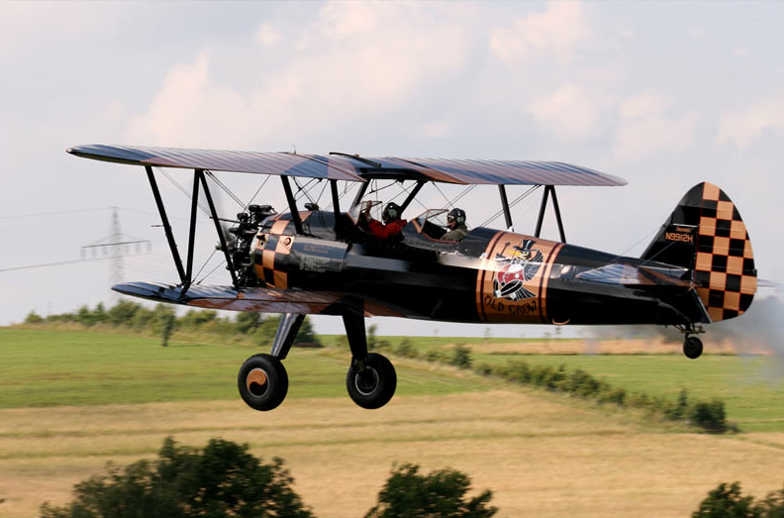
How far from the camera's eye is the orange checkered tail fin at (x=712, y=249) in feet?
44.9

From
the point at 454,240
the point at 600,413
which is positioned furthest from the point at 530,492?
the point at 454,240

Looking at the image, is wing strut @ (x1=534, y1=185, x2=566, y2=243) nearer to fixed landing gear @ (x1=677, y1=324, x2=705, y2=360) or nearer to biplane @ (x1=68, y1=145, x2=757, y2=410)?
biplane @ (x1=68, y1=145, x2=757, y2=410)

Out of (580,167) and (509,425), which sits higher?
(580,167)

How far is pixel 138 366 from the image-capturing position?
70750mm

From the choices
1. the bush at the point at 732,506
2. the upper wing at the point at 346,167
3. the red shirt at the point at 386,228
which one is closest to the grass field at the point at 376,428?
the bush at the point at 732,506

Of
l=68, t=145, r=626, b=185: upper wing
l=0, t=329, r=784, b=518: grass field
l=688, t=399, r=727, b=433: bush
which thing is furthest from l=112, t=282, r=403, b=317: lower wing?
l=688, t=399, r=727, b=433: bush

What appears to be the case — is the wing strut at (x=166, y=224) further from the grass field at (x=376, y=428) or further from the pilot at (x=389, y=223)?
the grass field at (x=376, y=428)

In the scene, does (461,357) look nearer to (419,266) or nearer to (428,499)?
(428,499)

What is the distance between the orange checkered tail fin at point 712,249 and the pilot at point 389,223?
3149mm

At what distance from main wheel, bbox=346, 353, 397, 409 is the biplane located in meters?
0.02

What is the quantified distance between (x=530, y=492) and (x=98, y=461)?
19.1m

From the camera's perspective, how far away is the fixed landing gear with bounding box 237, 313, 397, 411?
16.0 metres

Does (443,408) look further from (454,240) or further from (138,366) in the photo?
(454,240)

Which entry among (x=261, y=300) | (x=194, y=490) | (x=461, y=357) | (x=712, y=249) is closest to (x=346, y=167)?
(x=261, y=300)
